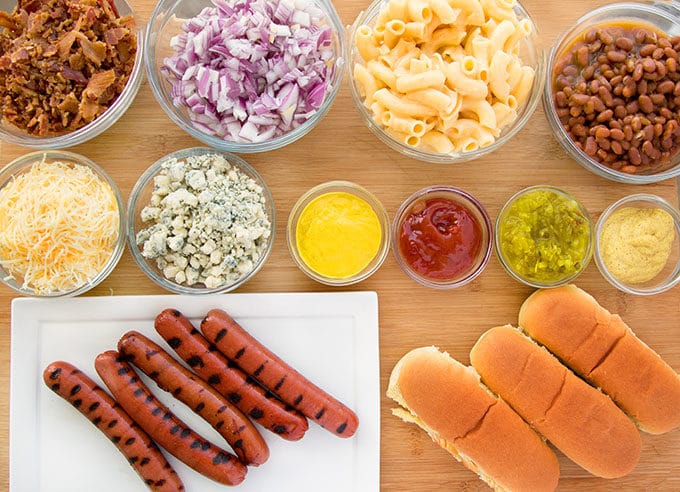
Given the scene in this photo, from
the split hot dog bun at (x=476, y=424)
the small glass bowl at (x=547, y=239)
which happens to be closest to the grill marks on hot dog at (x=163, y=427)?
the split hot dog bun at (x=476, y=424)

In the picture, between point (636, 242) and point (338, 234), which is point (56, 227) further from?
point (636, 242)

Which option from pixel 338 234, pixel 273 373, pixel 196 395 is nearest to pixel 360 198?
pixel 338 234

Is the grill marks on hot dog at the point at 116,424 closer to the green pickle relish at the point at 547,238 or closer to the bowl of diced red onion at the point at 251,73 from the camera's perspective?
the bowl of diced red onion at the point at 251,73

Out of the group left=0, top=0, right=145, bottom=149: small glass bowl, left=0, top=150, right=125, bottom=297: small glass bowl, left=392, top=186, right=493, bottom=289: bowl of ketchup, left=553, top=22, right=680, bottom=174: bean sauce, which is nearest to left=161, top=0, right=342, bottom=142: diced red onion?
left=0, top=0, right=145, bottom=149: small glass bowl

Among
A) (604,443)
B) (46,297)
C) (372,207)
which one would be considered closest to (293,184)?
(372,207)

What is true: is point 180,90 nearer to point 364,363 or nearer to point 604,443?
point 364,363


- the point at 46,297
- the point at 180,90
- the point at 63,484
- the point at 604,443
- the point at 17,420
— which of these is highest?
the point at 180,90

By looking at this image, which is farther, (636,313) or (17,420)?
(636,313)
